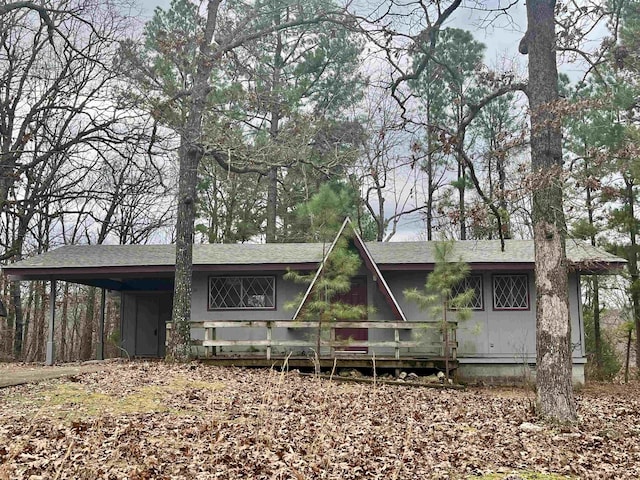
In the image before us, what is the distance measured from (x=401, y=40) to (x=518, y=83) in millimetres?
2155

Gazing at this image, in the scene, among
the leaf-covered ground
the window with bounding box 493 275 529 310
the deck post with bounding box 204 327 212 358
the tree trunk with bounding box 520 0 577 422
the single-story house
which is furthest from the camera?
the window with bounding box 493 275 529 310

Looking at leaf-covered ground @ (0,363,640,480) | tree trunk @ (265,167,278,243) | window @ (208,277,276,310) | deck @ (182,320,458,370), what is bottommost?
leaf-covered ground @ (0,363,640,480)

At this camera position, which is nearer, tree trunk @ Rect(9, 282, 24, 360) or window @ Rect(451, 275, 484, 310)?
window @ Rect(451, 275, 484, 310)

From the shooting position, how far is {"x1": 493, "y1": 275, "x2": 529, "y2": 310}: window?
16.1 meters

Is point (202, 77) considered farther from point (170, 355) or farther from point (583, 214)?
point (583, 214)

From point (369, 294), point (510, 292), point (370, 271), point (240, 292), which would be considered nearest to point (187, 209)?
point (240, 292)

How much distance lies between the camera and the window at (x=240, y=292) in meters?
16.8

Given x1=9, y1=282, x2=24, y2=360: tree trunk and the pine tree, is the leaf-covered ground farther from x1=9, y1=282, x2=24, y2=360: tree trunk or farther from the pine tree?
x1=9, y1=282, x2=24, y2=360: tree trunk

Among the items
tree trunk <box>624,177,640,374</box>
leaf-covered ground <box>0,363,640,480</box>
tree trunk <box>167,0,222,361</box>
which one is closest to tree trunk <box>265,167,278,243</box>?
tree trunk <box>167,0,222,361</box>

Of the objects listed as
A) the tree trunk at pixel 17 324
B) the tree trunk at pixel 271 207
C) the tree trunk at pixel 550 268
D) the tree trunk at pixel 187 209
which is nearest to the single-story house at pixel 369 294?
the tree trunk at pixel 187 209

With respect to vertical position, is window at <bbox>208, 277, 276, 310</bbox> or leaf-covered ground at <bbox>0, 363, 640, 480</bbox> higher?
window at <bbox>208, 277, 276, 310</bbox>

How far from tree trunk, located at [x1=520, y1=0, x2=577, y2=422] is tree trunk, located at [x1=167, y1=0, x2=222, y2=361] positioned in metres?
8.13

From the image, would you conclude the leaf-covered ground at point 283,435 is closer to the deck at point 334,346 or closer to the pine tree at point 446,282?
the deck at point 334,346

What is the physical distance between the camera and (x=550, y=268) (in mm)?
8812
